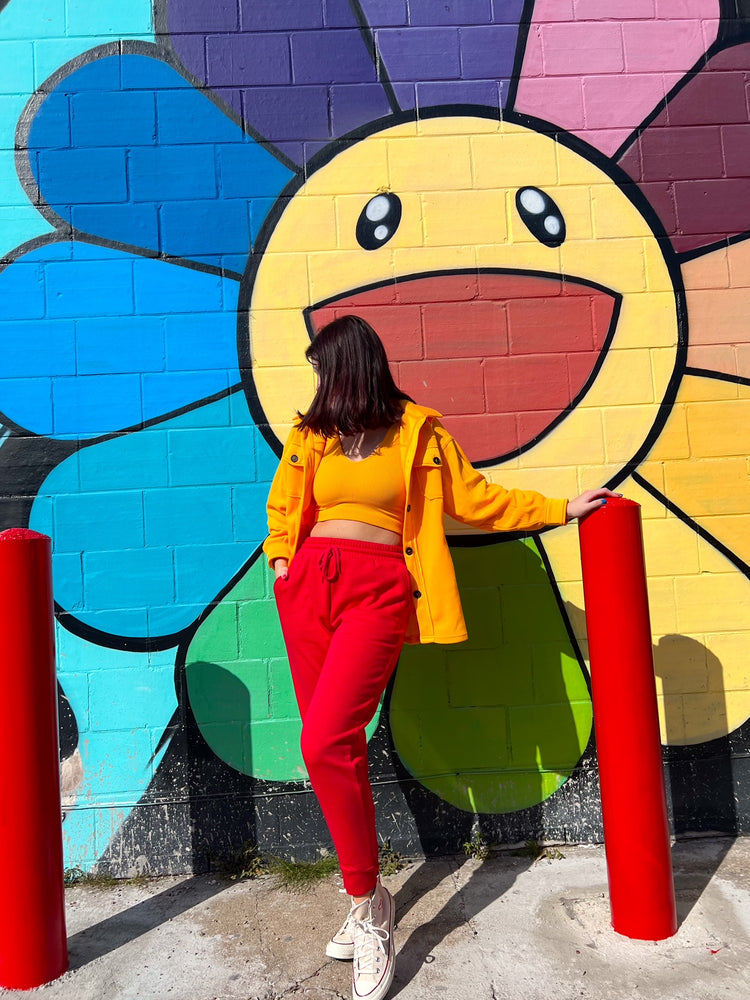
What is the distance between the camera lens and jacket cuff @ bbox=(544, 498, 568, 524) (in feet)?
8.07

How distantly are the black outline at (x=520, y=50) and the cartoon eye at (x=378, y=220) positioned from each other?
0.62 meters

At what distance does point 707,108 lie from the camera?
127 inches

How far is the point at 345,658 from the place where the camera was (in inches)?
87.9

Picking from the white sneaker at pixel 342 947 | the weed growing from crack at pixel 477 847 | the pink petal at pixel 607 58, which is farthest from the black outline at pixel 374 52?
the white sneaker at pixel 342 947

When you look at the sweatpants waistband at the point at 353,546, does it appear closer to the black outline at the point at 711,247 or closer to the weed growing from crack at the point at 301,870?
the weed growing from crack at the point at 301,870

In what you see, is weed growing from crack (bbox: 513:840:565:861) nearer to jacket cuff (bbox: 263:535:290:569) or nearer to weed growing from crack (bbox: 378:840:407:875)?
weed growing from crack (bbox: 378:840:407:875)

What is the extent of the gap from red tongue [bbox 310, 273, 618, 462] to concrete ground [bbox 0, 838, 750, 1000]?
1.57 metres

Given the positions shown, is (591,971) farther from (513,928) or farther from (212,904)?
(212,904)

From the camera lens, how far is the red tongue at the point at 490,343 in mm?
3119

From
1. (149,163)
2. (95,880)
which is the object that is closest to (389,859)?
(95,880)

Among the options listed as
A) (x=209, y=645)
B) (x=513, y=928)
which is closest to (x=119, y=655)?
(x=209, y=645)

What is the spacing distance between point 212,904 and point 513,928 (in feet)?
3.32

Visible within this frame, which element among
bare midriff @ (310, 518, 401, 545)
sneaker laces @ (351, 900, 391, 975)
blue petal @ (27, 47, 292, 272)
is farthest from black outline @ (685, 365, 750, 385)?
sneaker laces @ (351, 900, 391, 975)

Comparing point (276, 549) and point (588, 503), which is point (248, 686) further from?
point (588, 503)
